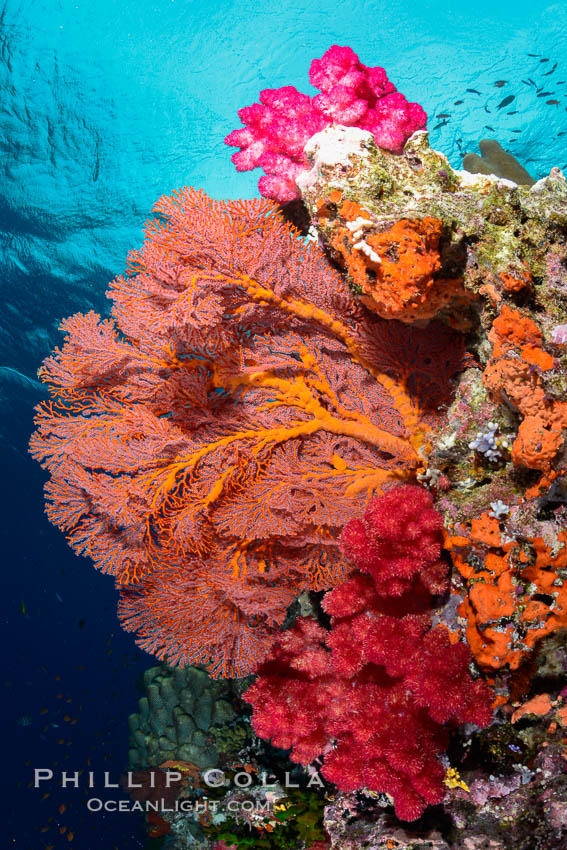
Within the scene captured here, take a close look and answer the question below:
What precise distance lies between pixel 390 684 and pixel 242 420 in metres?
2.16

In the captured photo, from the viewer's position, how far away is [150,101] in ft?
43.9

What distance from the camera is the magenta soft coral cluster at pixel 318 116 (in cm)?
358

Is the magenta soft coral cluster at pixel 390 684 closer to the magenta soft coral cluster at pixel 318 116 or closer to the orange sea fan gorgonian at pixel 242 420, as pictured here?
the orange sea fan gorgonian at pixel 242 420

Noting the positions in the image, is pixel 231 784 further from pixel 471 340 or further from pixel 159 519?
pixel 471 340

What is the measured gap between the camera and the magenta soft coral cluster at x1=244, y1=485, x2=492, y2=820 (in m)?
2.97

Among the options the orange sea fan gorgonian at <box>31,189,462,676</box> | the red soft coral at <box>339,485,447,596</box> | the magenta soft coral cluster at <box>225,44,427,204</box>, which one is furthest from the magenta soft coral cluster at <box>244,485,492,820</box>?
the magenta soft coral cluster at <box>225,44,427,204</box>

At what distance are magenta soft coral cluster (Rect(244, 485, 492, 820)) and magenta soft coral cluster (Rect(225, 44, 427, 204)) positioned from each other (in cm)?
257

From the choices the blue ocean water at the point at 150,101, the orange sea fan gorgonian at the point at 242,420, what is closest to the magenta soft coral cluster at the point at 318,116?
the orange sea fan gorgonian at the point at 242,420

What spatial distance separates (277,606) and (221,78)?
1381cm

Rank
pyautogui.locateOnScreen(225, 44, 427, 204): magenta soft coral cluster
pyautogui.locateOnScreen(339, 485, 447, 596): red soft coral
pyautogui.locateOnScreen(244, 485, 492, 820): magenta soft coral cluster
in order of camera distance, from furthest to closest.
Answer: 1. pyautogui.locateOnScreen(225, 44, 427, 204): magenta soft coral cluster
2. pyautogui.locateOnScreen(339, 485, 447, 596): red soft coral
3. pyautogui.locateOnScreen(244, 485, 492, 820): magenta soft coral cluster

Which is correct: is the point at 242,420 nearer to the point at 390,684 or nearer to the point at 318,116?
the point at 390,684

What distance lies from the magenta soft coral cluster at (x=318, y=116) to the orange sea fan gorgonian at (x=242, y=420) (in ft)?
2.03

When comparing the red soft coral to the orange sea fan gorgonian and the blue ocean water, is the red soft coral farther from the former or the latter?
the blue ocean water

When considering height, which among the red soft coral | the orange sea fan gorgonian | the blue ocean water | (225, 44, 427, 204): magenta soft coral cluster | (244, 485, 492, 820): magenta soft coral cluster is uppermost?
the blue ocean water
